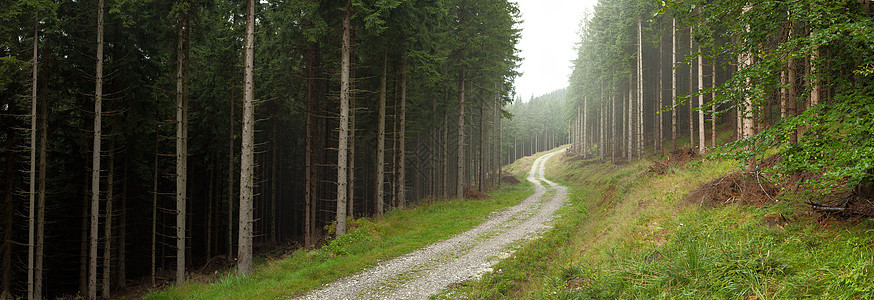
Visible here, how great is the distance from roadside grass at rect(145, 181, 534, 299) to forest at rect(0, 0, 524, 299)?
1172 mm

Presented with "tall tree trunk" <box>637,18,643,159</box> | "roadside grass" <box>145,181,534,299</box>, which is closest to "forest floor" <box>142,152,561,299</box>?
"roadside grass" <box>145,181,534,299</box>

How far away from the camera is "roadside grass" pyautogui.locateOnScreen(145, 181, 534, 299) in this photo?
27.8 ft

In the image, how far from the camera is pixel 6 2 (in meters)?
10.4

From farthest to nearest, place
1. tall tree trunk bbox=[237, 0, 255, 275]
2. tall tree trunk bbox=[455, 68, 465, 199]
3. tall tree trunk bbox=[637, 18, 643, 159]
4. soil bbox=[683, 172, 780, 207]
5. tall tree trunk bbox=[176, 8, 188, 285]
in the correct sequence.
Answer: tall tree trunk bbox=[637, 18, 643, 159]
tall tree trunk bbox=[455, 68, 465, 199]
tall tree trunk bbox=[176, 8, 188, 285]
tall tree trunk bbox=[237, 0, 255, 275]
soil bbox=[683, 172, 780, 207]

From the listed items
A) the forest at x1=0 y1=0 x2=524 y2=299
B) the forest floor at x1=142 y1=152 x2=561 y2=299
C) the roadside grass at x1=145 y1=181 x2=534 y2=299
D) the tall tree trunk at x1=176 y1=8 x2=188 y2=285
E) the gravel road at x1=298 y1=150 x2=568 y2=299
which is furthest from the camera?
the tall tree trunk at x1=176 y1=8 x2=188 y2=285

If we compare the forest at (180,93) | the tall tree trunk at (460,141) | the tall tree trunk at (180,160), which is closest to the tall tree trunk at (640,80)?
the forest at (180,93)

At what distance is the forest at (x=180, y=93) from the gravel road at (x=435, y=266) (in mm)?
4228

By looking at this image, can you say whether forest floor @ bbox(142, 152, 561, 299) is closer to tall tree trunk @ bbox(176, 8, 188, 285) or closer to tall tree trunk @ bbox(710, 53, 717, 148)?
tall tree trunk @ bbox(176, 8, 188, 285)

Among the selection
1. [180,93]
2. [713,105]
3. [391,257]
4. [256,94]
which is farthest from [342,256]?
[256,94]

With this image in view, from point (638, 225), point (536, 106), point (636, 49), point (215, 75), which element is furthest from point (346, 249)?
point (536, 106)

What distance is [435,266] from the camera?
923 centimetres

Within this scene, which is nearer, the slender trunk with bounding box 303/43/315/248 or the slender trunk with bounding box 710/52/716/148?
the slender trunk with bounding box 710/52/716/148

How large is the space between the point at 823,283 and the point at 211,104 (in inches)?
905

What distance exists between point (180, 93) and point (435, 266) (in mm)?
11417
